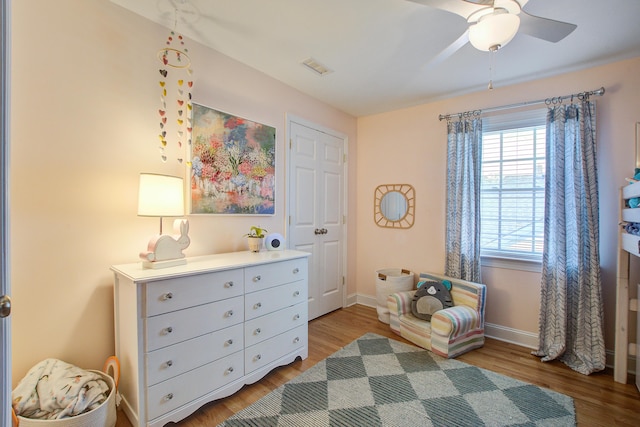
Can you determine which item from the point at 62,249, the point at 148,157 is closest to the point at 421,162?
the point at 148,157

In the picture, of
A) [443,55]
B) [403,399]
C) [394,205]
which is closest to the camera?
[403,399]

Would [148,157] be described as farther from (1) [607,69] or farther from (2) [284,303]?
(1) [607,69]

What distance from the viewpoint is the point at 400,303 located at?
2.85 meters

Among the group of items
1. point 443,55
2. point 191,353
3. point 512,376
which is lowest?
point 512,376

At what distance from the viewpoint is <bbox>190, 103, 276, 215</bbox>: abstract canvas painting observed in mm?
2168

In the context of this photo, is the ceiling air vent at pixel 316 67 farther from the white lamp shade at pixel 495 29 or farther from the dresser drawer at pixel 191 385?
the dresser drawer at pixel 191 385

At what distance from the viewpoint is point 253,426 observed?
163 centimetres

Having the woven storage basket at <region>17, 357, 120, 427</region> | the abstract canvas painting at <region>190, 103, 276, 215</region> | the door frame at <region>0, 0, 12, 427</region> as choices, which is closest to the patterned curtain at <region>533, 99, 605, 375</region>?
the abstract canvas painting at <region>190, 103, 276, 215</region>

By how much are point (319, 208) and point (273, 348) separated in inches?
64.6

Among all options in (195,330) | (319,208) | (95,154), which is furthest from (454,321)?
(95,154)

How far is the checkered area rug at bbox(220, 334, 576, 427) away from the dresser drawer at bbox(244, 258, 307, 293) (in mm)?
719

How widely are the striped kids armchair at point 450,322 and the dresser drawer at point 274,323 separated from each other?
1034 mm

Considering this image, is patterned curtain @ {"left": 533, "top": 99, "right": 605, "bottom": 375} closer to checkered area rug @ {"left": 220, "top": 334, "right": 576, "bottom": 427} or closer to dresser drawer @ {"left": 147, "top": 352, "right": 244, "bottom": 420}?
checkered area rug @ {"left": 220, "top": 334, "right": 576, "bottom": 427}

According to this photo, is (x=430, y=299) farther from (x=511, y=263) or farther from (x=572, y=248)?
(x=572, y=248)
